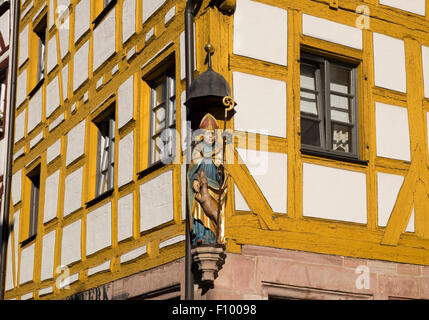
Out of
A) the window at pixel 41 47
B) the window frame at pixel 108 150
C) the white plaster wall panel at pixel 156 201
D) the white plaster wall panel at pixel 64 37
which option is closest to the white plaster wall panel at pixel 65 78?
the white plaster wall panel at pixel 64 37

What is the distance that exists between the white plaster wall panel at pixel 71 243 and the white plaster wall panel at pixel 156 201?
2.04m

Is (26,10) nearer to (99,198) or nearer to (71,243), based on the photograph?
(71,243)

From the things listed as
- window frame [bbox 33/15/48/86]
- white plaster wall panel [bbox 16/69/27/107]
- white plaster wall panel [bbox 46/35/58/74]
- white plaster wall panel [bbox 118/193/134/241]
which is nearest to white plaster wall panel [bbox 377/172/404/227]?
white plaster wall panel [bbox 118/193/134/241]

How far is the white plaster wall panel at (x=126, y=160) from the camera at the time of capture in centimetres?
1084

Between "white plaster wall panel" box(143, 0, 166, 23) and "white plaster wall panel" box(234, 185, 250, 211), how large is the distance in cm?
273

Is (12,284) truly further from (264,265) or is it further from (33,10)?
(264,265)

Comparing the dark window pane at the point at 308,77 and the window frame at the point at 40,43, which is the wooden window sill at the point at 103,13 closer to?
the window frame at the point at 40,43

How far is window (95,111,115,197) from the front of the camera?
1171 cm

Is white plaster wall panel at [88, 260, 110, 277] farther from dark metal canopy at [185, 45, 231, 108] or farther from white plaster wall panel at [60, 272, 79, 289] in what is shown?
dark metal canopy at [185, 45, 231, 108]

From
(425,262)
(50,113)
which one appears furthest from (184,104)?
(50,113)

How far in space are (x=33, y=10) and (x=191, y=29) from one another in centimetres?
679

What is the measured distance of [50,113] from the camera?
1412 cm

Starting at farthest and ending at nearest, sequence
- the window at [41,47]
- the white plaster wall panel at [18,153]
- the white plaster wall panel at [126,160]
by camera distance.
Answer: the white plaster wall panel at [18,153], the window at [41,47], the white plaster wall panel at [126,160]
